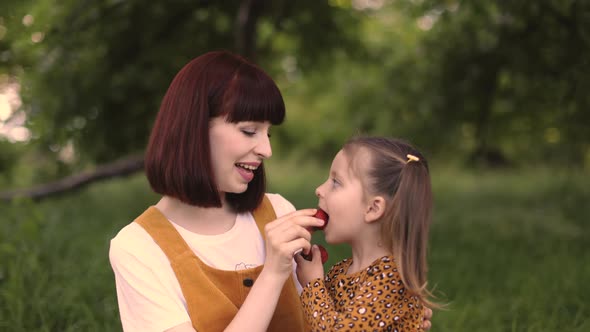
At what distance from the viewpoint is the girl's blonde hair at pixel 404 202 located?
175cm

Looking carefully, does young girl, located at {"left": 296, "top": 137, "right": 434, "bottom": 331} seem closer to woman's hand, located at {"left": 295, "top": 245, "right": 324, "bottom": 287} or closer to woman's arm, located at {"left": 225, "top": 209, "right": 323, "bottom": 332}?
woman's hand, located at {"left": 295, "top": 245, "right": 324, "bottom": 287}

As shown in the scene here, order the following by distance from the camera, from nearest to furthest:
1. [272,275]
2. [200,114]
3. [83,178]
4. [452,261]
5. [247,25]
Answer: [272,275] < [200,114] < [452,261] < [247,25] < [83,178]

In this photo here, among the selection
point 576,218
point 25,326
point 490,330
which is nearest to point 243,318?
point 25,326

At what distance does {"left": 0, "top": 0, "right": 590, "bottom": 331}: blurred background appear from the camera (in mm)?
3648

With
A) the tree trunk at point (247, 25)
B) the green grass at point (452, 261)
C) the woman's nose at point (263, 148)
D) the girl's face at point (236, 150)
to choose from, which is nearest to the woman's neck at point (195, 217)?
the girl's face at point (236, 150)

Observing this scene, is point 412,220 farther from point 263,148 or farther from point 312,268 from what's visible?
point 263,148

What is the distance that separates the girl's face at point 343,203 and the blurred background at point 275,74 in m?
1.66

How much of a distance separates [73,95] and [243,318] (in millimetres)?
4298

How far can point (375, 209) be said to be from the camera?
1819 millimetres

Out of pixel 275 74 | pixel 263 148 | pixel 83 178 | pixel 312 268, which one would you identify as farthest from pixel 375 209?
pixel 275 74

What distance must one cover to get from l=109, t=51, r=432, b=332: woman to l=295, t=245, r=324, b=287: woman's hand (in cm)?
9

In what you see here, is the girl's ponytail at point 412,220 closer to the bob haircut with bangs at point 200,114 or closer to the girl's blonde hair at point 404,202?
the girl's blonde hair at point 404,202

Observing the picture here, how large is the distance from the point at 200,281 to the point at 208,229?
0.76 feet

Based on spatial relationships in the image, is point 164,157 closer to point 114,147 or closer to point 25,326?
point 25,326
